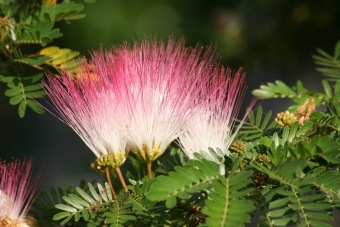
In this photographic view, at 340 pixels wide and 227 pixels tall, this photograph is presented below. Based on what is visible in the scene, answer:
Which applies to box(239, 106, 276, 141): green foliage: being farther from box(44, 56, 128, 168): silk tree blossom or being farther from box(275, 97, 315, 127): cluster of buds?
box(44, 56, 128, 168): silk tree blossom

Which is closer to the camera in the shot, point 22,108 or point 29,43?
point 22,108

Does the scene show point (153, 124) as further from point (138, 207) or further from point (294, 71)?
point (294, 71)

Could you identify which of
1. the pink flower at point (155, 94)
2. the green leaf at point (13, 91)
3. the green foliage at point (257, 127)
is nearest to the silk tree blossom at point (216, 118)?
the pink flower at point (155, 94)

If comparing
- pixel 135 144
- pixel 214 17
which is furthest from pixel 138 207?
pixel 214 17

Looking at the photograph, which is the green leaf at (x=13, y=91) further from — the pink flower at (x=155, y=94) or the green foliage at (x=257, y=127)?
the green foliage at (x=257, y=127)

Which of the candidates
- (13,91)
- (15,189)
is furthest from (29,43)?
(15,189)

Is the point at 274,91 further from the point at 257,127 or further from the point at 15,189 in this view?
the point at 15,189

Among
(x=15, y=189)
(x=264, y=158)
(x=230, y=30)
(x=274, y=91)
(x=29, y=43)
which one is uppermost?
(x=230, y=30)
